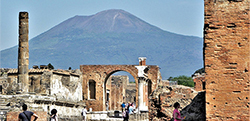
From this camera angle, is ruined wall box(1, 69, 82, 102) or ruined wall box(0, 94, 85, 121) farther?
ruined wall box(1, 69, 82, 102)

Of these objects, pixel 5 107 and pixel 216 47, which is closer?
pixel 216 47

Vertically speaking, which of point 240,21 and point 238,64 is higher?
point 240,21

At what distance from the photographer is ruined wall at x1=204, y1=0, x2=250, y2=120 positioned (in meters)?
8.99

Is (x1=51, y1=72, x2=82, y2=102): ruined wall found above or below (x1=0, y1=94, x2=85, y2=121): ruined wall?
above

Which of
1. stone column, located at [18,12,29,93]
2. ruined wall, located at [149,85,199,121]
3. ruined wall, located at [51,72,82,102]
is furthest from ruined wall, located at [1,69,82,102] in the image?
ruined wall, located at [149,85,199,121]

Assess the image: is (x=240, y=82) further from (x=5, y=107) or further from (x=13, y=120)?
(x=5, y=107)

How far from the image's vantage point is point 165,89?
12125 mm

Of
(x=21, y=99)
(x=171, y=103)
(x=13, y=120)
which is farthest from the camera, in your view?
(x=21, y=99)

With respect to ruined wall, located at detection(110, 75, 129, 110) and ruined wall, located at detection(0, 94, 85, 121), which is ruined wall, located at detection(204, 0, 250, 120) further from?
ruined wall, located at detection(110, 75, 129, 110)

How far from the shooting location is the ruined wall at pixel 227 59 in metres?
8.99

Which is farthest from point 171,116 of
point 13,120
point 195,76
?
point 195,76

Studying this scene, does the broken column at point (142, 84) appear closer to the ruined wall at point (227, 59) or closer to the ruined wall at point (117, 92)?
the ruined wall at point (117, 92)

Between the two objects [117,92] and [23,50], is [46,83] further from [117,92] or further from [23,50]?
[117,92]

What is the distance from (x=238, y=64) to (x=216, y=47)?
470 mm
